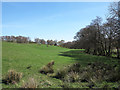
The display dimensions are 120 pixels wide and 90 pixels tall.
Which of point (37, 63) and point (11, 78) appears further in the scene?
point (37, 63)

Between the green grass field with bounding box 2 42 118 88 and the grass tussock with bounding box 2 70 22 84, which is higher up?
the grass tussock with bounding box 2 70 22 84

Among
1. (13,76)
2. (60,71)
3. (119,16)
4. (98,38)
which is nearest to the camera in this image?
(13,76)

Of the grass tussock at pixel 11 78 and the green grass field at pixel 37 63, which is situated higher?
the grass tussock at pixel 11 78

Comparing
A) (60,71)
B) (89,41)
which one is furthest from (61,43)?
(60,71)

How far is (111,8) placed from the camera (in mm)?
24141

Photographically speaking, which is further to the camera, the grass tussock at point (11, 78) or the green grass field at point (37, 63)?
the grass tussock at point (11, 78)

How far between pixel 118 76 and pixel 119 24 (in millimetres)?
18716

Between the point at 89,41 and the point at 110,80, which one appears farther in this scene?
the point at 89,41

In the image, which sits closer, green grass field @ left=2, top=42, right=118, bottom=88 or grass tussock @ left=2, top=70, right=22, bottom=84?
green grass field @ left=2, top=42, right=118, bottom=88

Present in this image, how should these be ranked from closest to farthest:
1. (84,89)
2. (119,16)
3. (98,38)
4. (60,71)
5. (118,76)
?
(84,89)
(118,76)
(60,71)
(119,16)
(98,38)

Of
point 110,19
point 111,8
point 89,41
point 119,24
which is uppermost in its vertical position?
point 111,8

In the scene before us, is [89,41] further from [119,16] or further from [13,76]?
[13,76]

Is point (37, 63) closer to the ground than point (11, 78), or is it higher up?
closer to the ground

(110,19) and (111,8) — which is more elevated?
(111,8)
